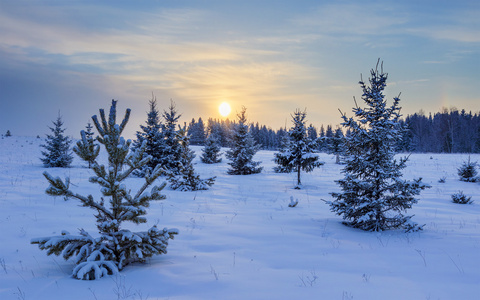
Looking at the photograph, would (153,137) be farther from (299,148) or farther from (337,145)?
(337,145)

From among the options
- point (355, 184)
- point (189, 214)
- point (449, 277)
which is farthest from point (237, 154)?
point (449, 277)

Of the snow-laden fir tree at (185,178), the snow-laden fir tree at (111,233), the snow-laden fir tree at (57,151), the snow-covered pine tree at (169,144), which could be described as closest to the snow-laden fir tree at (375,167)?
the snow-laden fir tree at (111,233)

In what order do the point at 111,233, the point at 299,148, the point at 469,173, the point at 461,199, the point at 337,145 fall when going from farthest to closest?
the point at 337,145, the point at 469,173, the point at 299,148, the point at 461,199, the point at 111,233

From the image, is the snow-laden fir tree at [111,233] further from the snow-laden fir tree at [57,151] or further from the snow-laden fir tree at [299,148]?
the snow-laden fir tree at [57,151]

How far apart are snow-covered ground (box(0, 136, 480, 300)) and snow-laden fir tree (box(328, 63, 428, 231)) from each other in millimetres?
486

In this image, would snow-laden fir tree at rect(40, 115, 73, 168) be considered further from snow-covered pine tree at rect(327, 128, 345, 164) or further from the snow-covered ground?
snow-covered pine tree at rect(327, 128, 345, 164)

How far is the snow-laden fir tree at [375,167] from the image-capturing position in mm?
7395

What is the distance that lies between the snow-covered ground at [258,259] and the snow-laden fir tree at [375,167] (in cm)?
49

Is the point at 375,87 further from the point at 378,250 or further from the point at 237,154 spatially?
the point at 237,154

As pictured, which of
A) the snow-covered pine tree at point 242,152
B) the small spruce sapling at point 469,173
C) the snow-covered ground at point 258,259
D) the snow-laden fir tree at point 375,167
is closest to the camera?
the snow-covered ground at point 258,259

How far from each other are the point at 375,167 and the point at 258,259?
167 inches

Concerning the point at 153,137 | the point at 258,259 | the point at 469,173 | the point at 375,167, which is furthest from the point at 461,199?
the point at 153,137

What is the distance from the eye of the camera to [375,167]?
24.6ft

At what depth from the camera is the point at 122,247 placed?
4789 millimetres
